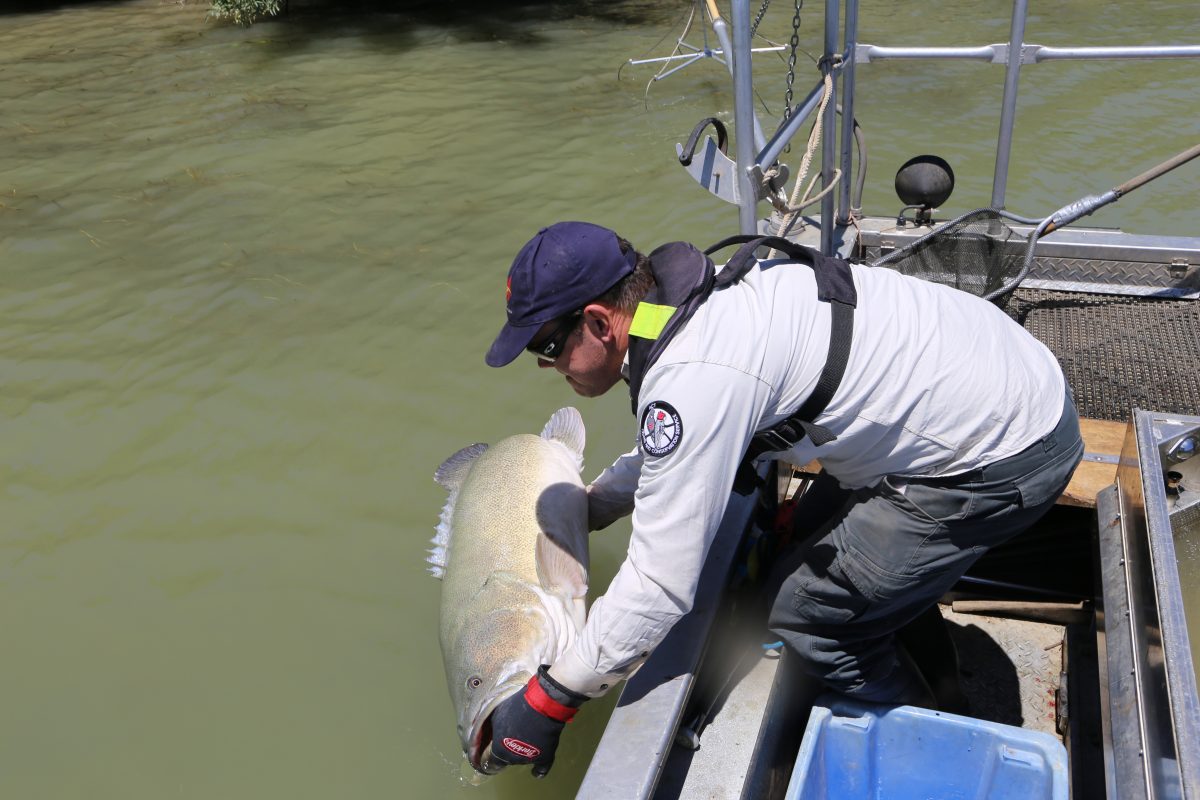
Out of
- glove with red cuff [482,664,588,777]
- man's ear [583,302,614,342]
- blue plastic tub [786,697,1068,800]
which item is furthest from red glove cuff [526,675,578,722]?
man's ear [583,302,614,342]

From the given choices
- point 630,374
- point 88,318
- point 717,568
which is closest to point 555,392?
point 717,568

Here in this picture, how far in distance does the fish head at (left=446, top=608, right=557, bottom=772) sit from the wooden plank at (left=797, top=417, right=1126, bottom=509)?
121 centimetres

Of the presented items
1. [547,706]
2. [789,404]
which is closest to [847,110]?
Answer: [789,404]

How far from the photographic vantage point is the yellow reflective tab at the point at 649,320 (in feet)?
7.64

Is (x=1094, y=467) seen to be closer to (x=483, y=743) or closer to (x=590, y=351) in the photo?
(x=590, y=351)

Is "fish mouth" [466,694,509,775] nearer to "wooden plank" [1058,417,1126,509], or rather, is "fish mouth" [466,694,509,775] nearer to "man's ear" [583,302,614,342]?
"man's ear" [583,302,614,342]

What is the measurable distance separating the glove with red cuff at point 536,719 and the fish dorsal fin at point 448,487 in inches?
59.3

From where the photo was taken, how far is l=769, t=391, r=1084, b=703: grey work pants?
8.48 feet

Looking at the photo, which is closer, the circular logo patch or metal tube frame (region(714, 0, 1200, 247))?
the circular logo patch

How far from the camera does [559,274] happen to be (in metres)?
2.37

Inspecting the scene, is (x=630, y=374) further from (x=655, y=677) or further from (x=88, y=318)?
(x=88, y=318)

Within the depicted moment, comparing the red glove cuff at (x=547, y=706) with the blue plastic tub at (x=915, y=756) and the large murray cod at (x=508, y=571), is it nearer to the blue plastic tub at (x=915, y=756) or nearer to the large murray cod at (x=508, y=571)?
the large murray cod at (x=508, y=571)

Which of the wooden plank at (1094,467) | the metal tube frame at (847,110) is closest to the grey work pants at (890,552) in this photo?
the wooden plank at (1094,467)

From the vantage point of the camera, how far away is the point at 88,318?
7.32 meters
